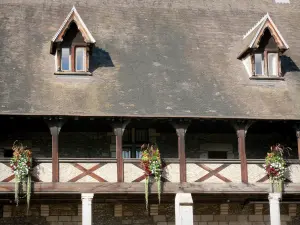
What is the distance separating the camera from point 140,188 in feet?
61.4

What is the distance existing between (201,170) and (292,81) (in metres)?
4.76

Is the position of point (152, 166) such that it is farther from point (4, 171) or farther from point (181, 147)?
point (4, 171)

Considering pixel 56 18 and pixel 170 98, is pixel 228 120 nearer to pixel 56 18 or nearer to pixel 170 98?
pixel 170 98

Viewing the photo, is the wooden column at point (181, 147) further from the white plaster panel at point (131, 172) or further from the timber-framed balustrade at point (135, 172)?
the white plaster panel at point (131, 172)

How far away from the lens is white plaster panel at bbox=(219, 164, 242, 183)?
1933 centimetres

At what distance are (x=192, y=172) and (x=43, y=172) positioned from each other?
13.2ft

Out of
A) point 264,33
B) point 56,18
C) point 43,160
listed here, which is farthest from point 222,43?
point 43,160

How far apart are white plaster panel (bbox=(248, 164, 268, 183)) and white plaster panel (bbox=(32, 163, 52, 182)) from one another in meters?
5.47

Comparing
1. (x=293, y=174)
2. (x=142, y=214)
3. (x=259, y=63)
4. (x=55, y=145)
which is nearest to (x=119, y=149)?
(x=55, y=145)

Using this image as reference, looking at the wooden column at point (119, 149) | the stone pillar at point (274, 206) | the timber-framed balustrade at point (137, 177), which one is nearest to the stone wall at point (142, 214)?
the stone pillar at point (274, 206)

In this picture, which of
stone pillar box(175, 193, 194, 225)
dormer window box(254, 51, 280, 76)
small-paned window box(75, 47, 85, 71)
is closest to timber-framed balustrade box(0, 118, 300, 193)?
stone pillar box(175, 193, 194, 225)

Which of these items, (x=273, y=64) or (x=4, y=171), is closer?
(x=4, y=171)

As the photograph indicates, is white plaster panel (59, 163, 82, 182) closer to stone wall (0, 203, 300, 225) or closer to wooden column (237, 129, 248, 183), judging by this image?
stone wall (0, 203, 300, 225)

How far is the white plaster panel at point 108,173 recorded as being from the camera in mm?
18734
